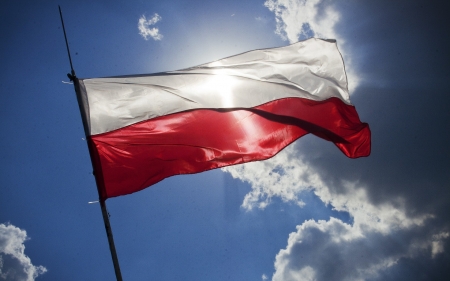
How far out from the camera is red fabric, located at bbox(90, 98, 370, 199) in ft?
28.5

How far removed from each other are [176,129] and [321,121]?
387 cm

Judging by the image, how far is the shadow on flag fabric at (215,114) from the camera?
8586 mm

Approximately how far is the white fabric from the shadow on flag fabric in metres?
0.02

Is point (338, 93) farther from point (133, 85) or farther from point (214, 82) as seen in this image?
point (133, 85)

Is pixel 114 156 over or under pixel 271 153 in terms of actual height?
under

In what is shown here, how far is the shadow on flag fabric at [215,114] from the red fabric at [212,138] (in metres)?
0.02

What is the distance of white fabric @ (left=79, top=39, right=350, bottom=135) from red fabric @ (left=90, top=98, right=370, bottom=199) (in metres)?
0.25

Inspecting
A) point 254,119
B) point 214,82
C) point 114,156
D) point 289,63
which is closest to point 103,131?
point 114,156

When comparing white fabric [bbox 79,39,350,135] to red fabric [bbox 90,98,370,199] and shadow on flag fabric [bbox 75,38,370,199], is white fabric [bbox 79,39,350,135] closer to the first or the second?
shadow on flag fabric [bbox 75,38,370,199]

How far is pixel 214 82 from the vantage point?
9781 mm

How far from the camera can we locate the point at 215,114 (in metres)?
10.2

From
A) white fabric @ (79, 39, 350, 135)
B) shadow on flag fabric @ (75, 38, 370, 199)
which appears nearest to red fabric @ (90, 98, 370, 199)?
shadow on flag fabric @ (75, 38, 370, 199)

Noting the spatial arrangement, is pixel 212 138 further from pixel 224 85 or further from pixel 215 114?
pixel 224 85

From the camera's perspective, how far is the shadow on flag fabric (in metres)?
8.59
